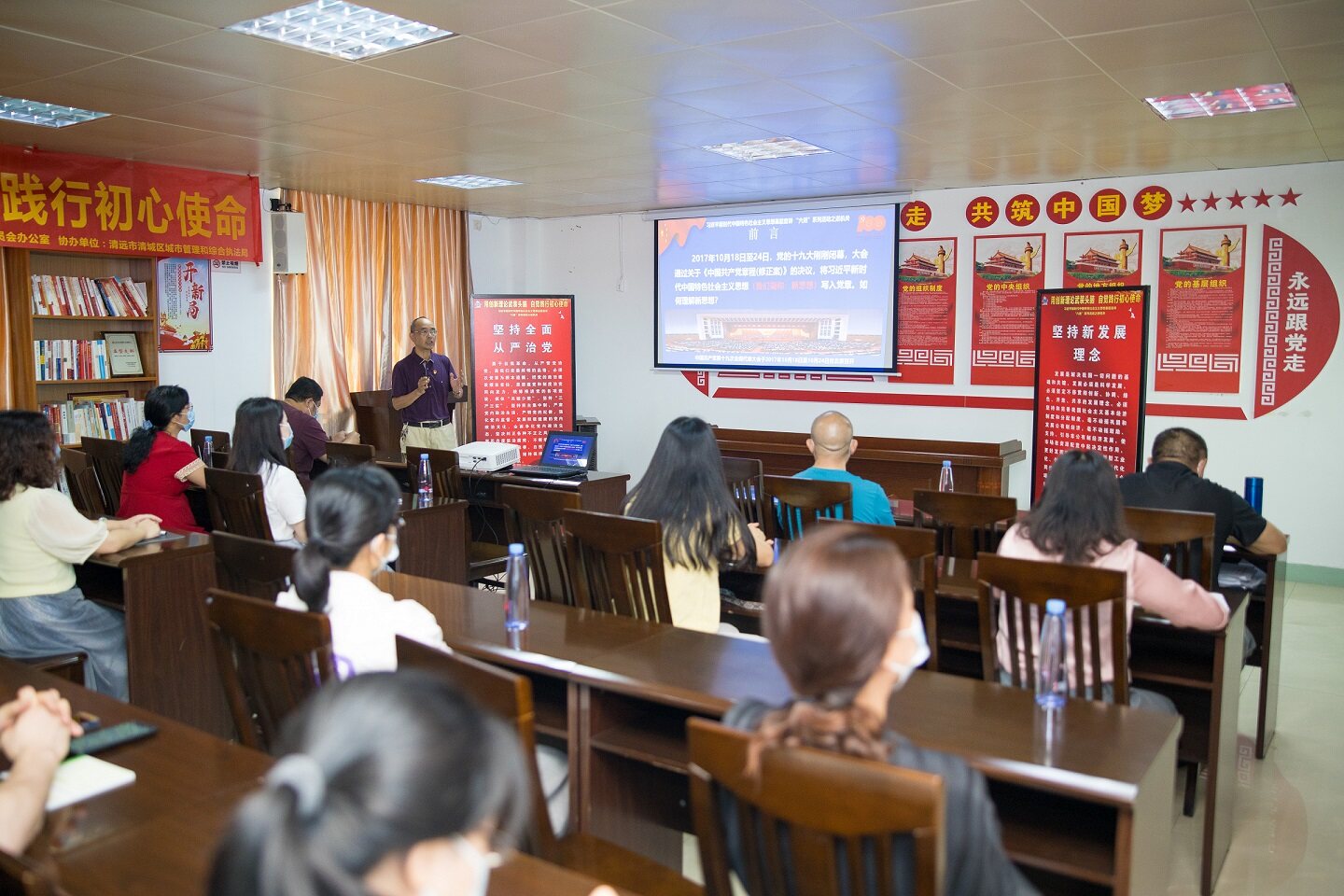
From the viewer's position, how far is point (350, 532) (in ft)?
6.87

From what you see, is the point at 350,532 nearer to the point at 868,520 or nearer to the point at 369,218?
the point at 868,520

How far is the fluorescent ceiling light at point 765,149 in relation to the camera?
575 cm

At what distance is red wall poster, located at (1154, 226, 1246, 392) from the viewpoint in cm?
626

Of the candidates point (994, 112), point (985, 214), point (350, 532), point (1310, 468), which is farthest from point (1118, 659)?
point (985, 214)

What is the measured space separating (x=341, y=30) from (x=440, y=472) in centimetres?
212

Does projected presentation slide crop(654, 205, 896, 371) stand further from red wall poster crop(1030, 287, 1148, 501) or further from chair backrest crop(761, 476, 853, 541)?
chair backrest crop(761, 476, 853, 541)

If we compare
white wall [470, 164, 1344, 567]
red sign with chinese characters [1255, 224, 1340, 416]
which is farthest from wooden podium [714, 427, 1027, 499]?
red sign with chinese characters [1255, 224, 1340, 416]

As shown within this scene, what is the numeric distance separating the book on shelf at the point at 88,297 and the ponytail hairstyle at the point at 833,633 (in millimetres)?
5960

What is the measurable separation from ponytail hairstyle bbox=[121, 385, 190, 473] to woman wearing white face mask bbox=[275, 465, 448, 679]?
238cm

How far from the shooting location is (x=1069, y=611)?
94.7 inches

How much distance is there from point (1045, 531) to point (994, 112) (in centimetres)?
279

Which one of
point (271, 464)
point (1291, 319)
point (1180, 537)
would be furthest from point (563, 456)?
point (1291, 319)

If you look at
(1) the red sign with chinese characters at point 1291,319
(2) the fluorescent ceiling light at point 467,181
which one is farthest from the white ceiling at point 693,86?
(1) the red sign with chinese characters at point 1291,319

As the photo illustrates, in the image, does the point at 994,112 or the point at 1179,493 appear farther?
the point at 994,112
